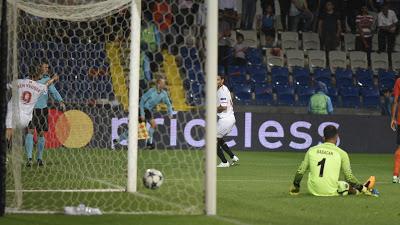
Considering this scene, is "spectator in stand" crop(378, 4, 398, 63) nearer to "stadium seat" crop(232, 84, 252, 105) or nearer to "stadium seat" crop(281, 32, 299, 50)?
"stadium seat" crop(281, 32, 299, 50)

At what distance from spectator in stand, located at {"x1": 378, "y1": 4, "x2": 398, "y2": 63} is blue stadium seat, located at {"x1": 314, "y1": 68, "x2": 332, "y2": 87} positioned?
2516mm

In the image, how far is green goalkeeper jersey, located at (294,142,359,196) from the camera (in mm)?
11852

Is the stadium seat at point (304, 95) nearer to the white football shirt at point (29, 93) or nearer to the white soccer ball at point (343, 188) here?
the white football shirt at point (29, 93)

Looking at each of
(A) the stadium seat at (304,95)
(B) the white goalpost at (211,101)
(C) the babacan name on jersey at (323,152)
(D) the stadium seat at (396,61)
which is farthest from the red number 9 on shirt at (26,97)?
(D) the stadium seat at (396,61)

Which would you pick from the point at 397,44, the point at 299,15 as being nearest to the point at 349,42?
the point at 397,44

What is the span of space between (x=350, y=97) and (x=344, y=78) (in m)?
0.68

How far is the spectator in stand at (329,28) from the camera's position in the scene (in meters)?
27.6

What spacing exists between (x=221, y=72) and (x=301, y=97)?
7.71 ft

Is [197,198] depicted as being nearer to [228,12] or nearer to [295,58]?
[228,12]

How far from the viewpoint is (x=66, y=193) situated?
11828 millimetres

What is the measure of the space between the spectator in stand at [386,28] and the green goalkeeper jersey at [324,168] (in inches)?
666

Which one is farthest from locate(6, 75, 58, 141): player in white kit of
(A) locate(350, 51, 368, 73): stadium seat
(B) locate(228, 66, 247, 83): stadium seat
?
(A) locate(350, 51, 368, 73): stadium seat

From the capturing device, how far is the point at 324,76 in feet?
89.0

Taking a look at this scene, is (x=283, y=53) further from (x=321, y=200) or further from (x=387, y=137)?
(x=321, y=200)
